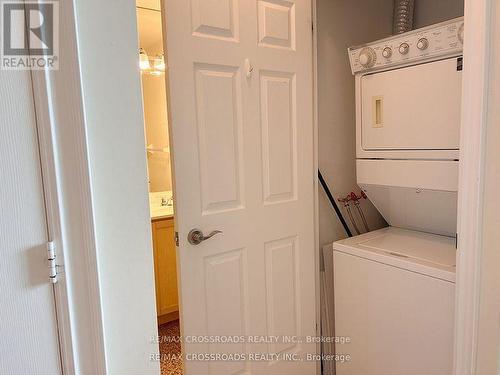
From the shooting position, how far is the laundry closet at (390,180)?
4.94 feet

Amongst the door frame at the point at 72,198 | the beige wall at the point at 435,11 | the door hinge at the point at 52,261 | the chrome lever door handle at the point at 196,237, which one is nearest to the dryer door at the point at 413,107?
the beige wall at the point at 435,11

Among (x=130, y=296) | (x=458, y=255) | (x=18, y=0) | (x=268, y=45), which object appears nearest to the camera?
(x=18, y=0)

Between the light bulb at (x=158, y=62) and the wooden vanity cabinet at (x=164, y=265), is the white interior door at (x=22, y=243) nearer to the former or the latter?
the wooden vanity cabinet at (x=164, y=265)

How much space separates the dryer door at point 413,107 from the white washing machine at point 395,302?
1.62ft

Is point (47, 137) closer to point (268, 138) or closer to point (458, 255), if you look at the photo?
point (268, 138)

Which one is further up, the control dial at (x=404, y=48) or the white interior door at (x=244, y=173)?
the control dial at (x=404, y=48)

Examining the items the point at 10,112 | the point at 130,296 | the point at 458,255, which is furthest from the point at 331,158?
the point at 10,112

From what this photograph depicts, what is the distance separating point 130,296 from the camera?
78 centimetres

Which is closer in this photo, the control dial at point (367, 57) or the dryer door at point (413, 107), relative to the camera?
the dryer door at point (413, 107)

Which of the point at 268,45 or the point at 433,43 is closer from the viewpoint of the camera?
the point at 433,43

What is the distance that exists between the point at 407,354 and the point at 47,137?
166 cm

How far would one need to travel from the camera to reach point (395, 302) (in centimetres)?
162

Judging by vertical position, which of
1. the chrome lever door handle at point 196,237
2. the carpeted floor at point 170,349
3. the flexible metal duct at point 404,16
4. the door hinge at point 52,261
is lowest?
the carpeted floor at point 170,349

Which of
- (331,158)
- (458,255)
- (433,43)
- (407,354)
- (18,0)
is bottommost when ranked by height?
(407,354)
